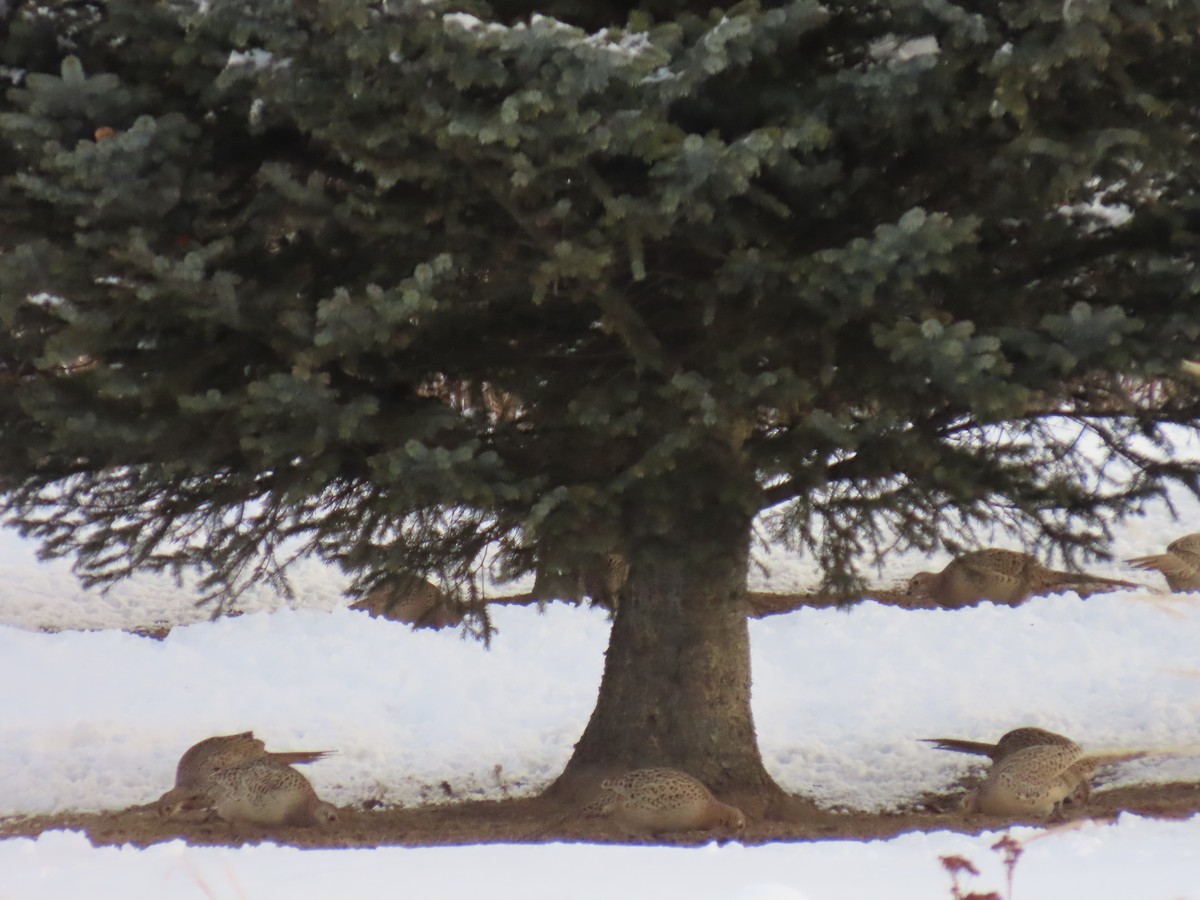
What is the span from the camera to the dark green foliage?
3.61 metres

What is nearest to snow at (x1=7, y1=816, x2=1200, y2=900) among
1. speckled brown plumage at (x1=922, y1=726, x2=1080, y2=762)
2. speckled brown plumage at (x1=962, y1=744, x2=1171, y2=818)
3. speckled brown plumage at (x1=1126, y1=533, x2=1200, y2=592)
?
speckled brown plumage at (x1=962, y1=744, x2=1171, y2=818)

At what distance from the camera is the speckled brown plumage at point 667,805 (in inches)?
221

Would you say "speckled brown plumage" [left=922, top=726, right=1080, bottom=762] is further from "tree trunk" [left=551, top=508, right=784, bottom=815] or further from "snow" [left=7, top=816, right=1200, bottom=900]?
"snow" [left=7, top=816, right=1200, bottom=900]

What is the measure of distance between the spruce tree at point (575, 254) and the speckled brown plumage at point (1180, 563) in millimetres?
7749

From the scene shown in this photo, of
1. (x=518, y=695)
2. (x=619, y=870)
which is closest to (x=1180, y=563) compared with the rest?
(x=518, y=695)

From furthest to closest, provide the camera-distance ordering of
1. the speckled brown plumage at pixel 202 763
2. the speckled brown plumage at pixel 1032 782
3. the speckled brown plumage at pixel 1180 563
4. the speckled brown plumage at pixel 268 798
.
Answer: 1. the speckled brown plumage at pixel 1180 563
2. the speckled brown plumage at pixel 202 763
3. the speckled brown plumage at pixel 268 798
4. the speckled brown plumage at pixel 1032 782

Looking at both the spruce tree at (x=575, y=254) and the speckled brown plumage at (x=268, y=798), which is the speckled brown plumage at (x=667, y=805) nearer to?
the spruce tree at (x=575, y=254)

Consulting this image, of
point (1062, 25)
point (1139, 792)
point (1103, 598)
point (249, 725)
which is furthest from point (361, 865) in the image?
point (1103, 598)

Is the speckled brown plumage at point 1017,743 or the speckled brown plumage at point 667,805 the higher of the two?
the speckled brown plumage at point 1017,743

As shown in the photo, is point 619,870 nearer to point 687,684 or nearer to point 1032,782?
point 687,684

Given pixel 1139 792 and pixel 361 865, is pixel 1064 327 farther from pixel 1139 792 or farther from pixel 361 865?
pixel 1139 792

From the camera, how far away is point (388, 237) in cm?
430

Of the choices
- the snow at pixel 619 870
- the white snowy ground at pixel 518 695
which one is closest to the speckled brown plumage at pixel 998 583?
the white snowy ground at pixel 518 695

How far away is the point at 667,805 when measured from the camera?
561 centimetres
